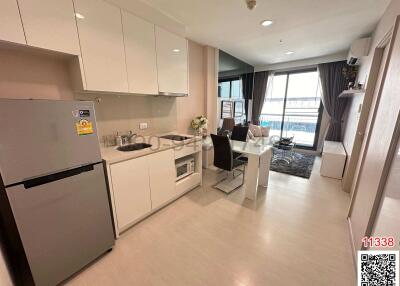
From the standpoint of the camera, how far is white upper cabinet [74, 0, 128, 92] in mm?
1554

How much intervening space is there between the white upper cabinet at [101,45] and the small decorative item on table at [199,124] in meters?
1.71

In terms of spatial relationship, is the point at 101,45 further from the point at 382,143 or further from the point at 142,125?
the point at 382,143

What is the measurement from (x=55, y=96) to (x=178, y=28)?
6.08ft

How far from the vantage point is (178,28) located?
2.43 meters

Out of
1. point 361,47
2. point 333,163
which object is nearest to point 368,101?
point 361,47

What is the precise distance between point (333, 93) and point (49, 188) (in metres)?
5.78

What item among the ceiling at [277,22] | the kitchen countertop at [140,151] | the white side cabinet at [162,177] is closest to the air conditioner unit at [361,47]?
the ceiling at [277,22]

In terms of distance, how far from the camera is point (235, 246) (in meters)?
1.74

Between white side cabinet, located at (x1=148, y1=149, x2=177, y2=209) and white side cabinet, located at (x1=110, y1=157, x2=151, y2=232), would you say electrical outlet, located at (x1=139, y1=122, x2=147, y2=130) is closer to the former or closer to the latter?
white side cabinet, located at (x1=148, y1=149, x2=177, y2=209)

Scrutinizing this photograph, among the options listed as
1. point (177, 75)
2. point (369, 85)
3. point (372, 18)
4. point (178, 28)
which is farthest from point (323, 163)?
point (178, 28)

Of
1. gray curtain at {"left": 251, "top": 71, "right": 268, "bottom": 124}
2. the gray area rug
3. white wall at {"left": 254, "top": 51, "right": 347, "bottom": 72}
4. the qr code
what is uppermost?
white wall at {"left": 254, "top": 51, "right": 347, "bottom": 72}

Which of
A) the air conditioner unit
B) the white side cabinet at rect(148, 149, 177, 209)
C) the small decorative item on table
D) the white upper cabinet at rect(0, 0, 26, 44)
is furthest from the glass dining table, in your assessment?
the white upper cabinet at rect(0, 0, 26, 44)

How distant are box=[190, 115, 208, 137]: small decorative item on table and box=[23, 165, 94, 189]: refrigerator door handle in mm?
2218

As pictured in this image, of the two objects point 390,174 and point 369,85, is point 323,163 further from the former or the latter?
point 390,174
